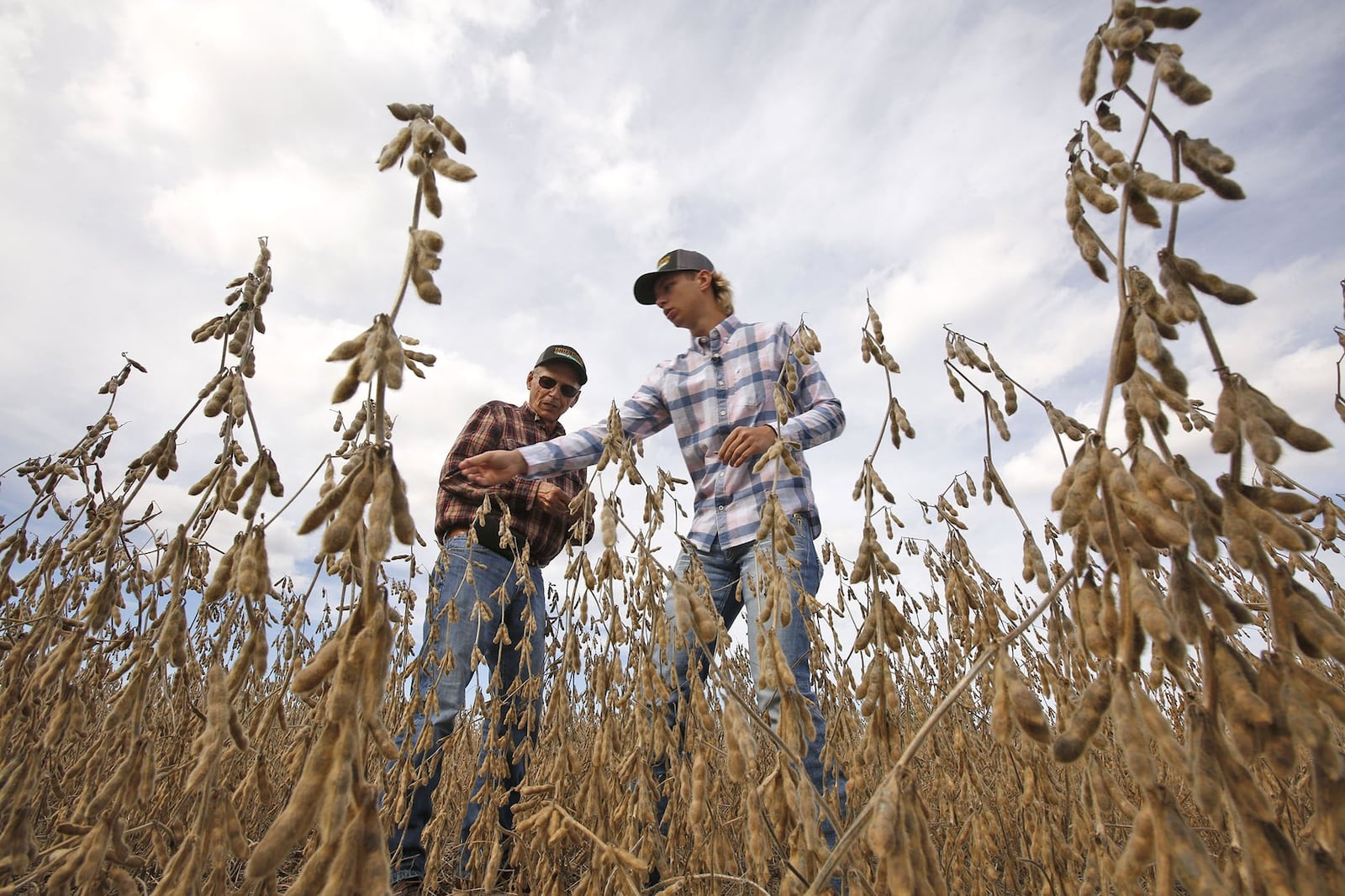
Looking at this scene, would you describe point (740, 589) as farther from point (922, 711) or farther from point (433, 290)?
point (433, 290)

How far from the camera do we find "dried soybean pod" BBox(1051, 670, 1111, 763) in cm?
76

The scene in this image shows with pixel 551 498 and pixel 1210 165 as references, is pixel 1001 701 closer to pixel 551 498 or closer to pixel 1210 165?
pixel 1210 165

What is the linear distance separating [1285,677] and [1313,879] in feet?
0.57

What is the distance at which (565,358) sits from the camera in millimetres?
4008

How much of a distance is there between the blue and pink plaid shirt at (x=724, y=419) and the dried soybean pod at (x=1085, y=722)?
158 cm

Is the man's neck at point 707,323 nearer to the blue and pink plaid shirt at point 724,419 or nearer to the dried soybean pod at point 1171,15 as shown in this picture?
the blue and pink plaid shirt at point 724,419

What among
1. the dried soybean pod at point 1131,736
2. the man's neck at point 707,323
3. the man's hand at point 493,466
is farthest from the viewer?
the man's neck at point 707,323

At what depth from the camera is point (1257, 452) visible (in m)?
0.76

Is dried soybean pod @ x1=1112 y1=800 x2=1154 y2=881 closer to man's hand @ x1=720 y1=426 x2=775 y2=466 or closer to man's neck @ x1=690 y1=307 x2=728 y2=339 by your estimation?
man's hand @ x1=720 y1=426 x2=775 y2=466

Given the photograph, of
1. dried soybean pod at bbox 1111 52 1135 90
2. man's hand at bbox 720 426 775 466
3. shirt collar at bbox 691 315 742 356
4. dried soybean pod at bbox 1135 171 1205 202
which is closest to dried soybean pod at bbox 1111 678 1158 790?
dried soybean pod at bbox 1135 171 1205 202

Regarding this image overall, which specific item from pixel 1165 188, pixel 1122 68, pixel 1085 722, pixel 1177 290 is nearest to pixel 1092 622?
pixel 1085 722

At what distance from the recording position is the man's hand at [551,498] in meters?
3.34

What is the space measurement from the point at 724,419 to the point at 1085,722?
7.14 ft

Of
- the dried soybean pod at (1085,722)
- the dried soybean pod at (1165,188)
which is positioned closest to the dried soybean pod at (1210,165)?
the dried soybean pod at (1165,188)
